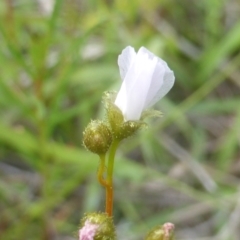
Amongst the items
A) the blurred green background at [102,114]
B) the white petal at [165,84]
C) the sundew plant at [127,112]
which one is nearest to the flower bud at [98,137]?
the sundew plant at [127,112]

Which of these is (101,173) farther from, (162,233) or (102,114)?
(102,114)

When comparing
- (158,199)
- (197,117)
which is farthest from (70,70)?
(197,117)

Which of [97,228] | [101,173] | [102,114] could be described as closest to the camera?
[97,228]

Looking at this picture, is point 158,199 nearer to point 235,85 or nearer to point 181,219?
point 181,219

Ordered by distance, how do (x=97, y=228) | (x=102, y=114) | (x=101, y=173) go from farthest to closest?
(x=102, y=114) → (x=101, y=173) → (x=97, y=228)

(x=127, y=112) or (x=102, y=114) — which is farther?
(x=102, y=114)

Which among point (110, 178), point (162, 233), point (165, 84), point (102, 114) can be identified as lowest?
point (162, 233)

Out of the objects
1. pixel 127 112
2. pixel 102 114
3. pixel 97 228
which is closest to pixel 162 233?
pixel 97 228

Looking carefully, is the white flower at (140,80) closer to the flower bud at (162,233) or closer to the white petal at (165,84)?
the white petal at (165,84)

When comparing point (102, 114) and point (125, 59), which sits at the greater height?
point (102, 114)

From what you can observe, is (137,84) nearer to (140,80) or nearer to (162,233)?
(140,80)
